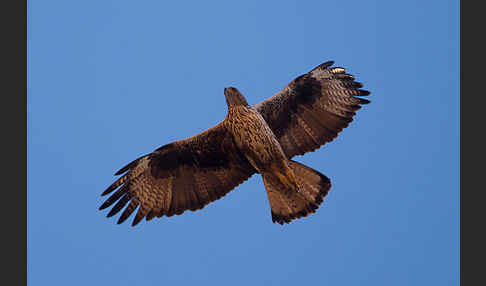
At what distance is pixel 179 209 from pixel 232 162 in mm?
848

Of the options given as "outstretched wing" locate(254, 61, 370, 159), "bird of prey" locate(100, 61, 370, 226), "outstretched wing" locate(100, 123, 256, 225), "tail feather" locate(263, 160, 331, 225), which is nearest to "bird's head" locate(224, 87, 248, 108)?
"bird of prey" locate(100, 61, 370, 226)

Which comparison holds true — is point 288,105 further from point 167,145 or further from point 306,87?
point 167,145

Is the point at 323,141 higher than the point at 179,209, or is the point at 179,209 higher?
the point at 323,141

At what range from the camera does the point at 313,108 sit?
21.4ft

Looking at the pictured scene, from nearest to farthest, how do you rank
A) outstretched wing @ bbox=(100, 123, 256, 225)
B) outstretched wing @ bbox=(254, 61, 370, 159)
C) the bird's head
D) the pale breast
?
the pale breast
the bird's head
outstretched wing @ bbox=(100, 123, 256, 225)
outstretched wing @ bbox=(254, 61, 370, 159)

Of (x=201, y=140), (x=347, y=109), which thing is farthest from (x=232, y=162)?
(x=347, y=109)

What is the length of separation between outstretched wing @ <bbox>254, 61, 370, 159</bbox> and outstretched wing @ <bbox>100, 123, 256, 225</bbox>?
2.09ft

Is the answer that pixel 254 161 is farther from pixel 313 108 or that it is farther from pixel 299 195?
pixel 313 108

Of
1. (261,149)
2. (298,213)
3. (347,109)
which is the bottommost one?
(298,213)

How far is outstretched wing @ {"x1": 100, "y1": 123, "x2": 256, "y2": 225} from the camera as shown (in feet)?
20.6

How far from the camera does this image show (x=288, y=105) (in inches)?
254

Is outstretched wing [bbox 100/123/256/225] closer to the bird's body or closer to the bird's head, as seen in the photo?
the bird's body

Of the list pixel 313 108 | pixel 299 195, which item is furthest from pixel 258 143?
pixel 313 108

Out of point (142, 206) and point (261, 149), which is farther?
point (142, 206)
